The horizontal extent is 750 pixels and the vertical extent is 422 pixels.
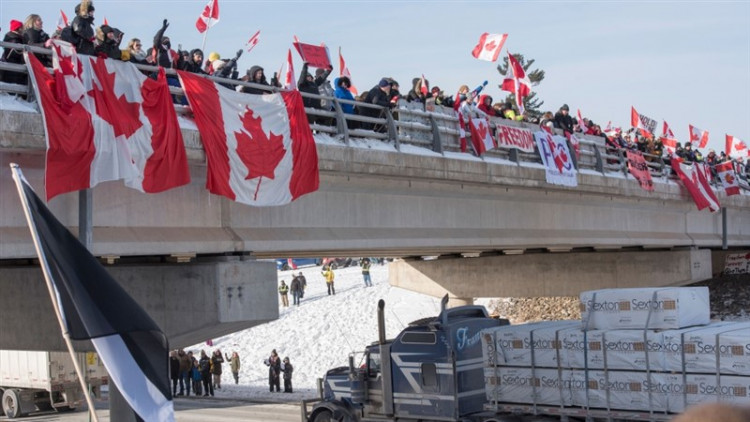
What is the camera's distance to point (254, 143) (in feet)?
52.4

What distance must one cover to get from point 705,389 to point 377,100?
7.52m

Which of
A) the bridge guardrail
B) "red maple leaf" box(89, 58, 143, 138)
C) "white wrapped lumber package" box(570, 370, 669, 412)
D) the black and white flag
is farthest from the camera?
"white wrapped lumber package" box(570, 370, 669, 412)

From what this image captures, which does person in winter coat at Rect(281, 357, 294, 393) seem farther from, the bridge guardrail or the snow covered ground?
the bridge guardrail

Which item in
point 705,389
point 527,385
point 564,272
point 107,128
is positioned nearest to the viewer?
point 107,128

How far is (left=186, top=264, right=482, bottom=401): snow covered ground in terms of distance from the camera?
128ft

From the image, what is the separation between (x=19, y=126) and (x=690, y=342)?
1050cm

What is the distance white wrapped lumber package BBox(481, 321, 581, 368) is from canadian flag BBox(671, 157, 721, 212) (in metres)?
14.2

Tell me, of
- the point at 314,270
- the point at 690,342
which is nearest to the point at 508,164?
the point at 690,342

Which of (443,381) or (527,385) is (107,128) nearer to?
(443,381)

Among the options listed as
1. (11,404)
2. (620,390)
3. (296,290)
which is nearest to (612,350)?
(620,390)

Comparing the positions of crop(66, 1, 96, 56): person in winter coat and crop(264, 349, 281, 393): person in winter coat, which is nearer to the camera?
crop(66, 1, 96, 56): person in winter coat

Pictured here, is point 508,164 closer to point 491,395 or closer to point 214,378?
point 491,395

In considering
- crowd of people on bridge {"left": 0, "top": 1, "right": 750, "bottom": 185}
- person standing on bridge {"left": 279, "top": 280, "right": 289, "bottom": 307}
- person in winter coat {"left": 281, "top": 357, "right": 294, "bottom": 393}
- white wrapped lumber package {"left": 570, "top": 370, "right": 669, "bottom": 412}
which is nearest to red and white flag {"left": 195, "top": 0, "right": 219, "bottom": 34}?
crowd of people on bridge {"left": 0, "top": 1, "right": 750, "bottom": 185}

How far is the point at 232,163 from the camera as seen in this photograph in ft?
50.5
